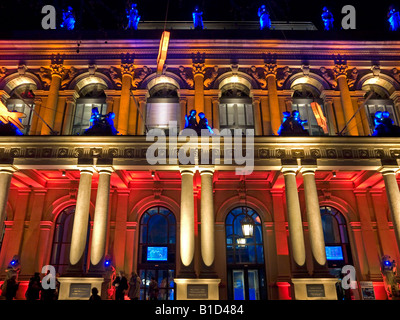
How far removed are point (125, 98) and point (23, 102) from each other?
5.85m

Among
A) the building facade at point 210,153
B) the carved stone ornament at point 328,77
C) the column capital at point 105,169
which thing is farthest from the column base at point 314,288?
the carved stone ornament at point 328,77

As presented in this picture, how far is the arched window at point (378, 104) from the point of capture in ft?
63.6

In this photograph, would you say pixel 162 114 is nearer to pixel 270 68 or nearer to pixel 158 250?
pixel 270 68

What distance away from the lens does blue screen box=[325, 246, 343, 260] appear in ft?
60.8

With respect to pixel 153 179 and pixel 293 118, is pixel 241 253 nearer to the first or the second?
pixel 153 179

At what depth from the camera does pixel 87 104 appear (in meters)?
19.8

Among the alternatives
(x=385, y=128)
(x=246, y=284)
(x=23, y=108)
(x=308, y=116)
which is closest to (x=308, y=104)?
(x=308, y=116)

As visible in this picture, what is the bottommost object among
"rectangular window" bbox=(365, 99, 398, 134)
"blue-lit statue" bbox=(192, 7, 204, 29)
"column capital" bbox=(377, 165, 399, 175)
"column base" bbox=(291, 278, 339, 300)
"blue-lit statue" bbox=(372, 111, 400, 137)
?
"column base" bbox=(291, 278, 339, 300)

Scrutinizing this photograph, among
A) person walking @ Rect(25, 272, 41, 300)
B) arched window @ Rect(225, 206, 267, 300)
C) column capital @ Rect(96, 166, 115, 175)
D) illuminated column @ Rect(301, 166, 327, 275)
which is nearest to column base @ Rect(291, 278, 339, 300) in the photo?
illuminated column @ Rect(301, 166, 327, 275)

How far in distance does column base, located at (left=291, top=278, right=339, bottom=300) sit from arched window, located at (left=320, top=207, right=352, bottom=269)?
4.57 metres

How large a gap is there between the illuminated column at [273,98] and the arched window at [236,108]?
119cm

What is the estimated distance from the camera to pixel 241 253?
18.5 metres

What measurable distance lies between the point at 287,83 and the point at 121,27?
10461 millimetres

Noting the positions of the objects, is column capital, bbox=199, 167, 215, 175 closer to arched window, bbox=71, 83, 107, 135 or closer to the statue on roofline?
arched window, bbox=71, 83, 107, 135
